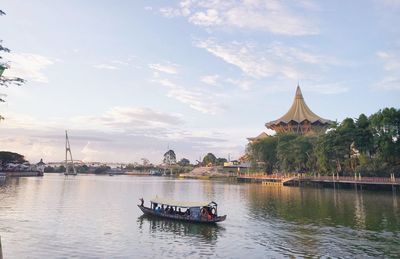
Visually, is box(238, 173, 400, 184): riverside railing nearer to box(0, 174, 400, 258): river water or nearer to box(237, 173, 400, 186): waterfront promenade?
box(237, 173, 400, 186): waterfront promenade

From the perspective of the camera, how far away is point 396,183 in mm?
73812

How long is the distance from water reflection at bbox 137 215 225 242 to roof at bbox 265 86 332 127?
129711mm

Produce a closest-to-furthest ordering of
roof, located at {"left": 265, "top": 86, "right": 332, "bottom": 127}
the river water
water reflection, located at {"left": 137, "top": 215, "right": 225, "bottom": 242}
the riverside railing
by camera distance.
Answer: the river water
water reflection, located at {"left": 137, "top": 215, "right": 225, "bottom": 242}
the riverside railing
roof, located at {"left": 265, "top": 86, "right": 332, "bottom": 127}

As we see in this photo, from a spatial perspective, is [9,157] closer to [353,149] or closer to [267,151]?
[267,151]

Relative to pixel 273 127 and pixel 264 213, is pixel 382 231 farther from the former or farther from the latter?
pixel 273 127

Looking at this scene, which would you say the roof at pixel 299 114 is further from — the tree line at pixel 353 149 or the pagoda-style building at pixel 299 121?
the tree line at pixel 353 149

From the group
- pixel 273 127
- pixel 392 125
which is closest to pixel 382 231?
pixel 392 125

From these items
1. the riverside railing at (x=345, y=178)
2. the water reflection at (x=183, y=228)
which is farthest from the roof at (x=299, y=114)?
the water reflection at (x=183, y=228)

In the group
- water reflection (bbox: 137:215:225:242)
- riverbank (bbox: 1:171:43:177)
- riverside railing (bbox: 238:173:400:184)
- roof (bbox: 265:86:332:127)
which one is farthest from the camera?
roof (bbox: 265:86:332:127)

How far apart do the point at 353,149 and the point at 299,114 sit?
249ft

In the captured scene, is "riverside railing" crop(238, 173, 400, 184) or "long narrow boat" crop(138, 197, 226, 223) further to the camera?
"riverside railing" crop(238, 173, 400, 184)

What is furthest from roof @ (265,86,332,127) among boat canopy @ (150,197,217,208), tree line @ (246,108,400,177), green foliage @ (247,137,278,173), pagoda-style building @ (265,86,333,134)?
boat canopy @ (150,197,217,208)

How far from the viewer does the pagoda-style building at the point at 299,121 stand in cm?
16000

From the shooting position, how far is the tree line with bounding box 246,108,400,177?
3063 inches
